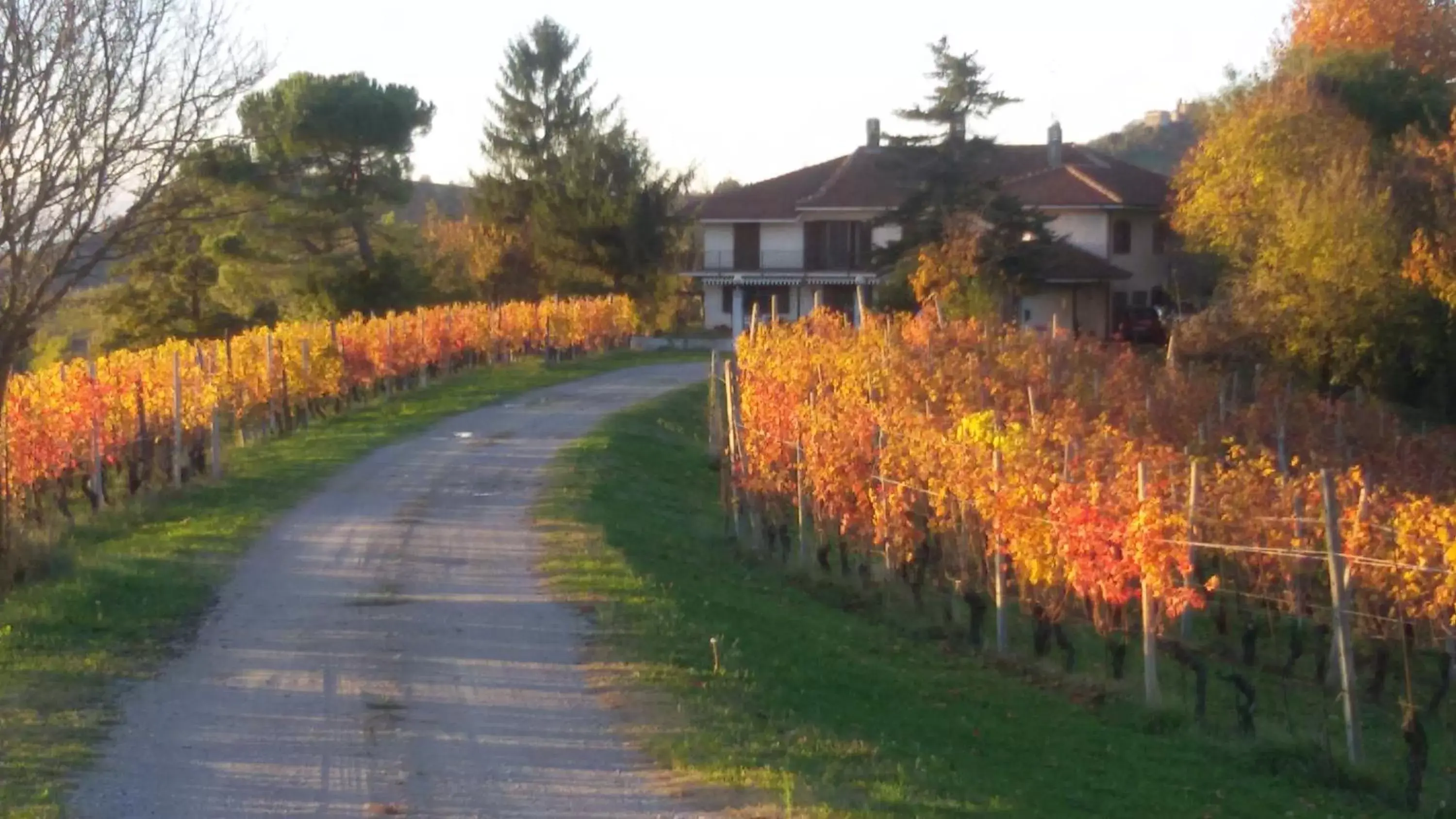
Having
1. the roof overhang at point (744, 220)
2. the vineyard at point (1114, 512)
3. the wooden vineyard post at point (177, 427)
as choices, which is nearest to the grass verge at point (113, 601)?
the wooden vineyard post at point (177, 427)

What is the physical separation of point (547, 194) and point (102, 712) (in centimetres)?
4492

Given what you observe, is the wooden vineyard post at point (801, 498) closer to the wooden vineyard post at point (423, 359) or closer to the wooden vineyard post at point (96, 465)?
the wooden vineyard post at point (96, 465)

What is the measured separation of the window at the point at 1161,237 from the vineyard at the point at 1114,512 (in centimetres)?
2953

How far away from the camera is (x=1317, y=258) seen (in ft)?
95.8

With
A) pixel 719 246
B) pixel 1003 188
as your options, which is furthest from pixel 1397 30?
pixel 719 246

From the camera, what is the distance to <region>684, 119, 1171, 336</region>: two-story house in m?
49.1

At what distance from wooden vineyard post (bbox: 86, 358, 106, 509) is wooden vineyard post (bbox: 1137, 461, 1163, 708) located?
41.1ft

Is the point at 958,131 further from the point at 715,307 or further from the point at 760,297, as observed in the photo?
the point at 715,307

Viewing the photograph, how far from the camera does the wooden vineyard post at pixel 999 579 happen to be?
13.6 metres

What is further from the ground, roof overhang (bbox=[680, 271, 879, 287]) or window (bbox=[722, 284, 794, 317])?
roof overhang (bbox=[680, 271, 879, 287])

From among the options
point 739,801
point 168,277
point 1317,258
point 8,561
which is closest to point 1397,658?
point 739,801

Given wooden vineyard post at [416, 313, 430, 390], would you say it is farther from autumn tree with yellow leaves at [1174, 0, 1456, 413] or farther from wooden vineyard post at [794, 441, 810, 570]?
wooden vineyard post at [794, 441, 810, 570]

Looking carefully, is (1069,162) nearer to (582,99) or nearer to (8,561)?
(582,99)

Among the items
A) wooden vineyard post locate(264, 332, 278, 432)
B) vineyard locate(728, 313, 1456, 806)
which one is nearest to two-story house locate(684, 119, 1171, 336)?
wooden vineyard post locate(264, 332, 278, 432)
